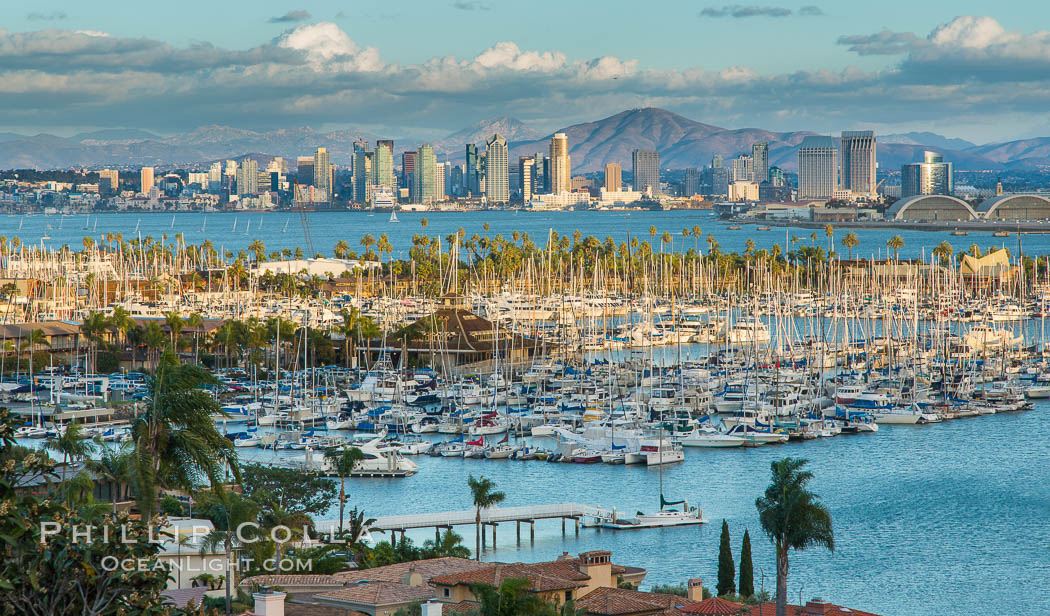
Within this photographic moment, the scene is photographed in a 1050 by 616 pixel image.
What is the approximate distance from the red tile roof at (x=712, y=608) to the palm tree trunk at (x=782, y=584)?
2.02 ft

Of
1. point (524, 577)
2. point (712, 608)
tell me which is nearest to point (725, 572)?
point (712, 608)

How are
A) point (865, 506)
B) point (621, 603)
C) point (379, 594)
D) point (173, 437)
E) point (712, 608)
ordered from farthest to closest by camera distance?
point (865, 506) < point (712, 608) < point (621, 603) < point (379, 594) < point (173, 437)

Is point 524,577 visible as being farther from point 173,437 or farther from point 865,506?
point 865,506

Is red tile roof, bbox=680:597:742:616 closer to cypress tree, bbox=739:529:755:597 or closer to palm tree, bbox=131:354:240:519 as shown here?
cypress tree, bbox=739:529:755:597

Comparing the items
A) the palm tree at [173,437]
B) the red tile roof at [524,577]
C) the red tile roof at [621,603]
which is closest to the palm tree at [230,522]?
the red tile roof at [524,577]

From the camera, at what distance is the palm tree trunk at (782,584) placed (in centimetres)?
1962

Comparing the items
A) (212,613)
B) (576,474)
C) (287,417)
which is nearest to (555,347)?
(287,417)

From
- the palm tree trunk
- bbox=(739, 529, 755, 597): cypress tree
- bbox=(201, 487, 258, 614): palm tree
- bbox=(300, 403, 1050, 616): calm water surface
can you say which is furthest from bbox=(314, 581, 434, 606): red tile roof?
bbox=(300, 403, 1050, 616): calm water surface

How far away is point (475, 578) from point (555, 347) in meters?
46.8

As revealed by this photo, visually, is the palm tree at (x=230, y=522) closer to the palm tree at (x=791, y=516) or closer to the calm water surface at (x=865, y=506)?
the palm tree at (x=791, y=516)

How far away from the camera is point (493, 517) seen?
3250 centimetres

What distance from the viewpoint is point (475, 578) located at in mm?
18688

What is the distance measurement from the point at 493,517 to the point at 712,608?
1371cm

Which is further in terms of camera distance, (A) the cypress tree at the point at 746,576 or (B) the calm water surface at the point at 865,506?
(B) the calm water surface at the point at 865,506
